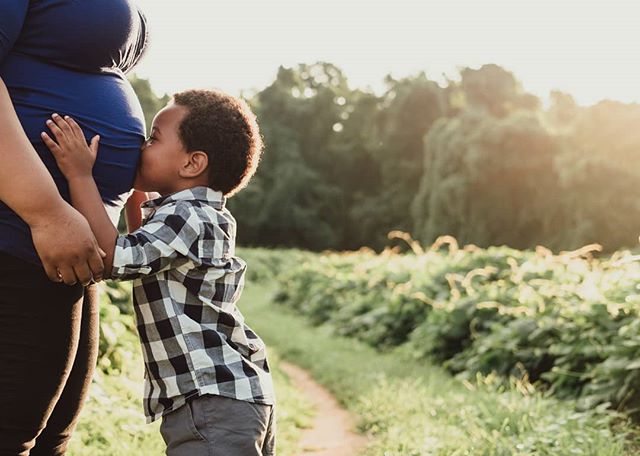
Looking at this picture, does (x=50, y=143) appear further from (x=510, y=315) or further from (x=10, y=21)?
(x=510, y=315)

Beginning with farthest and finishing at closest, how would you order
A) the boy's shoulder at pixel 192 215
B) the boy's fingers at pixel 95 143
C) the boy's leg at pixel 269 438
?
the boy's leg at pixel 269 438 < the boy's shoulder at pixel 192 215 < the boy's fingers at pixel 95 143

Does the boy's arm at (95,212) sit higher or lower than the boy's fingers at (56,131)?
lower

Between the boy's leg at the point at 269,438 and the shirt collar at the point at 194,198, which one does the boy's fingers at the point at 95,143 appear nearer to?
the shirt collar at the point at 194,198

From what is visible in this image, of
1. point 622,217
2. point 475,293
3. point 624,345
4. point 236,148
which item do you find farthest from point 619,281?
point 622,217

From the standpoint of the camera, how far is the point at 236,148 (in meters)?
2.37

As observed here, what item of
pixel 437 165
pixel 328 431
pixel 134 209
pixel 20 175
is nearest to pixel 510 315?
pixel 328 431

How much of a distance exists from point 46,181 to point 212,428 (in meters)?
0.85

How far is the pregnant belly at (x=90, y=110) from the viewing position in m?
1.98

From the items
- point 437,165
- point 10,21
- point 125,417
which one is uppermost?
point 10,21

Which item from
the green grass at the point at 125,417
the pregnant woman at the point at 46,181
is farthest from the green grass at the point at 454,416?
the pregnant woman at the point at 46,181

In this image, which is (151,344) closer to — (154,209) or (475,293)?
(154,209)

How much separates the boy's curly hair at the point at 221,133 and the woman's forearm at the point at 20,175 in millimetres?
516

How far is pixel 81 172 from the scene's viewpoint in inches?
79.7

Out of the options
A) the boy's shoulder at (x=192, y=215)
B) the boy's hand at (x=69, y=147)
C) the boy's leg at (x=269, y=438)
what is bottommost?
the boy's leg at (x=269, y=438)
